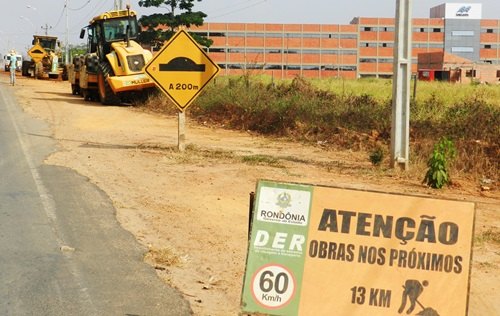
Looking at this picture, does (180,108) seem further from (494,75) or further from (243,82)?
(494,75)

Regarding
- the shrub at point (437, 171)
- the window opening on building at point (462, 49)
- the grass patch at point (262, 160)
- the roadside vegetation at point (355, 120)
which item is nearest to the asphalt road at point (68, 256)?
the grass patch at point (262, 160)

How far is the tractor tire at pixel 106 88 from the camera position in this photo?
2897 centimetres

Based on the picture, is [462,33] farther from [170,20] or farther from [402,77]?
[402,77]

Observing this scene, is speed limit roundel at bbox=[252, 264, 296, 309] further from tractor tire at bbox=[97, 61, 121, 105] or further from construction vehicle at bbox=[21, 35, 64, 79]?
construction vehicle at bbox=[21, 35, 64, 79]

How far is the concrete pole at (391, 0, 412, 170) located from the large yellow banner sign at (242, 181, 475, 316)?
9.12 m

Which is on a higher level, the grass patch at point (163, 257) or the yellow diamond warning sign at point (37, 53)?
the yellow diamond warning sign at point (37, 53)

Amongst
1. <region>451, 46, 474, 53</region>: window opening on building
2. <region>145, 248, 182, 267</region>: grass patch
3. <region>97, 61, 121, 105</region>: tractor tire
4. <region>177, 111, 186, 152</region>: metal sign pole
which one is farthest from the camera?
<region>451, 46, 474, 53</region>: window opening on building

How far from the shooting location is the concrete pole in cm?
1416

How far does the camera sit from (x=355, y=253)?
5.29 metres

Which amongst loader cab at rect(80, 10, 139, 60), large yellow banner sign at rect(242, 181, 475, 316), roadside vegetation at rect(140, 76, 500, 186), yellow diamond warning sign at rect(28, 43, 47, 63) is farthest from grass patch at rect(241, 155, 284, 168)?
yellow diamond warning sign at rect(28, 43, 47, 63)

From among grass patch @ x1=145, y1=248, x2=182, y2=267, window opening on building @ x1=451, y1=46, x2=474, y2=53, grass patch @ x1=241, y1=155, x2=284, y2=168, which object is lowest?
grass patch @ x1=145, y1=248, x2=182, y2=267

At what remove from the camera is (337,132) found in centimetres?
1938

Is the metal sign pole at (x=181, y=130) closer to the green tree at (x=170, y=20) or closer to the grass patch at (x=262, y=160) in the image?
the grass patch at (x=262, y=160)

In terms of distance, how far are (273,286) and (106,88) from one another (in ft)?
82.2
